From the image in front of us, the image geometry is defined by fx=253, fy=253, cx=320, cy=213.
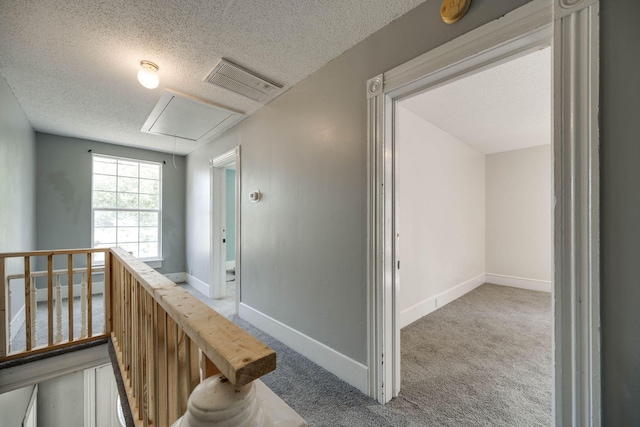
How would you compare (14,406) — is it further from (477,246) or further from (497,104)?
(477,246)

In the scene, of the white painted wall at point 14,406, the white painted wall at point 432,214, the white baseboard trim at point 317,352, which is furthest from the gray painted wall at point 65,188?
the white painted wall at point 432,214

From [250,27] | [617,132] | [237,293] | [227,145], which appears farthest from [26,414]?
[617,132]

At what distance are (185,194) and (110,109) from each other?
211cm

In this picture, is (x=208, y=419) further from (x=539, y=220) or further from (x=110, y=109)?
(x=539, y=220)

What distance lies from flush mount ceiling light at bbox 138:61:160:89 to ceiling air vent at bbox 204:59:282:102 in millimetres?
391

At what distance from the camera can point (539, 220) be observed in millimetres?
4145

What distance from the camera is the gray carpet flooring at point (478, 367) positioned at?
5.02 feet

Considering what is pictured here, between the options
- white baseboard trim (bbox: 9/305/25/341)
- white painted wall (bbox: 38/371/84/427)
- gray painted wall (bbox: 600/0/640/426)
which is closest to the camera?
gray painted wall (bbox: 600/0/640/426)

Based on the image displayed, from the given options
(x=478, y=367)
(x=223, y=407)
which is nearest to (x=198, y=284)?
(x=478, y=367)

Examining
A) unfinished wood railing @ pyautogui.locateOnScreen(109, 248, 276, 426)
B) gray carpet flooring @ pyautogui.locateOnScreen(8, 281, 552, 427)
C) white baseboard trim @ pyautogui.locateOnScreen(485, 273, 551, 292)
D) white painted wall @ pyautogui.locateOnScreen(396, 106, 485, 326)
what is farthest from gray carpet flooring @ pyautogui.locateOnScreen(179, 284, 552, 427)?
white baseboard trim @ pyautogui.locateOnScreen(485, 273, 551, 292)

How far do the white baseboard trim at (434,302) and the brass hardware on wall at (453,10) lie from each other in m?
2.52

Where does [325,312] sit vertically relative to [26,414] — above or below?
above

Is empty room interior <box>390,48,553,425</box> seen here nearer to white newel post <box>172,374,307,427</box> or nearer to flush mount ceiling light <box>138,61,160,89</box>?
white newel post <box>172,374,307,427</box>

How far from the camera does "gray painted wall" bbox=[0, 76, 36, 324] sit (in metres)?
2.28
